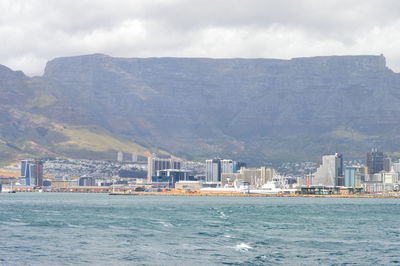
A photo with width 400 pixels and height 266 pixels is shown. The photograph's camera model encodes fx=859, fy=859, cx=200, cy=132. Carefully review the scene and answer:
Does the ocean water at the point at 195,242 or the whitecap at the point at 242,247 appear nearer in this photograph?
the ocean water at the point at 195,242

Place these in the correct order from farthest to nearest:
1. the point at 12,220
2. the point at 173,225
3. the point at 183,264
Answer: the point at 12,220, the point at 173,225, the point at 183,264

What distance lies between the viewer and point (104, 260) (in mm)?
112250

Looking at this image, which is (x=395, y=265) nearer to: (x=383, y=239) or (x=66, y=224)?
(x=383, y=239)

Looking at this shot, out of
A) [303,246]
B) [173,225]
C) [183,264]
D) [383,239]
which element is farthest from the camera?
[173,225]

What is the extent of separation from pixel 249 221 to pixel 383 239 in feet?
161

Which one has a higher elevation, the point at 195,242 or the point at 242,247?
the point at 195,242

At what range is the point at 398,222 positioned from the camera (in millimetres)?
195125

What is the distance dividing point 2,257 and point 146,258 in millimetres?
19137

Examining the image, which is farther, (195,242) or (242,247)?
(195,242)

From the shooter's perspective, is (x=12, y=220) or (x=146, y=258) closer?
(x=146, y=258)

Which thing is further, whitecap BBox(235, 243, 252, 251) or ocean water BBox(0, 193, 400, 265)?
whitecap BBox(235, 243, 252, 251)

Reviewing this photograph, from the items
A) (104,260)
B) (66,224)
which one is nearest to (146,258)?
(104,260)

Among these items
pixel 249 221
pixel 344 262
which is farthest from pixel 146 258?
pixel 249 221

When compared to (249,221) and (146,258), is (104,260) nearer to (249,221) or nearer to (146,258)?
(146,258)
